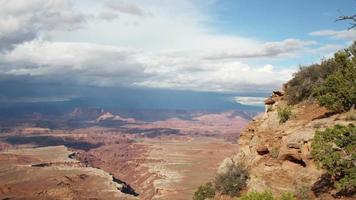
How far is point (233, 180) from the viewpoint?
34938 millimetres

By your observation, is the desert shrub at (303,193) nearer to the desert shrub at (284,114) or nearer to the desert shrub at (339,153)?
the desert shrub at (339,153)

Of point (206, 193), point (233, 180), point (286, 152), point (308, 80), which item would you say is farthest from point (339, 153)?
point (206, 193)

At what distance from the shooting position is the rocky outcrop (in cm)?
2928

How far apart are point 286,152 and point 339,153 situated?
296 inches

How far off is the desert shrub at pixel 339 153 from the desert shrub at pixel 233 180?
35.5 feet

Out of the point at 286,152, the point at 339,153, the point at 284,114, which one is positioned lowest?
the point at 286,152

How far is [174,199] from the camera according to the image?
406 feet

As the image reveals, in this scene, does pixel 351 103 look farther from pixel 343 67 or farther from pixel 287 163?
pixel 287 163

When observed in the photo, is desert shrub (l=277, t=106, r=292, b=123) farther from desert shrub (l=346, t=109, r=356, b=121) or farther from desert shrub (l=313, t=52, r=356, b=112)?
desert shrub (l=346, t=109, r=356, b=121)

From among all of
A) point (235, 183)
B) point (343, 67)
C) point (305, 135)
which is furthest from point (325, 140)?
point (235, 183)

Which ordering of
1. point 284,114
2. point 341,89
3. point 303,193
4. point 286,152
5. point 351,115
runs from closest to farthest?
1. point 303,193
2. point 351,115
3. point 341,89
4. point 286,152
5. point 284,114

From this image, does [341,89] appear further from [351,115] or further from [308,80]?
[308,80]

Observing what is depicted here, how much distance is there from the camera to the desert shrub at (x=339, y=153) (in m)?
23.4

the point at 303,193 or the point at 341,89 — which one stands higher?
the point at 341,89
